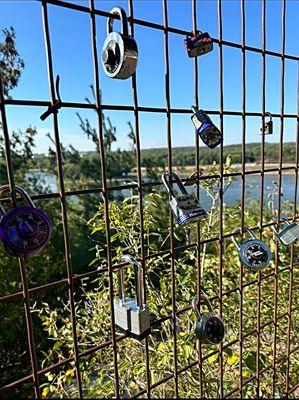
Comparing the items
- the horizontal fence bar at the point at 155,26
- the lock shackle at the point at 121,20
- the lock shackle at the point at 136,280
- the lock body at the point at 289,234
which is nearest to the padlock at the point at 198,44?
the horizontal fence bar at the point at 155,26

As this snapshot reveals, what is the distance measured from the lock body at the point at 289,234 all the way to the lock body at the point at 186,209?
452mm

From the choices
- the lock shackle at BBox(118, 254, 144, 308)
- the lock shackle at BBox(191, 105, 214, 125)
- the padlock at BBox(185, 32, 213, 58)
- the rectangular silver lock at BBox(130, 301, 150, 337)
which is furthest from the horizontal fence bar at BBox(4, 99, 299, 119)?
the rectangular silver lock at BBox(130, 301, 150, 337)

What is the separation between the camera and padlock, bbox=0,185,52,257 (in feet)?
1.74

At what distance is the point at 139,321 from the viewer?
73 cm

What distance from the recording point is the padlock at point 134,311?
2.39ft

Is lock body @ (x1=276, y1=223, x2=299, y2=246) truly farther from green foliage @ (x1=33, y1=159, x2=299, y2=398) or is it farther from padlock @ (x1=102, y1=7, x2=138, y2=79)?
padlock @ (x1=102, y1=7, x2=138, y2=79)

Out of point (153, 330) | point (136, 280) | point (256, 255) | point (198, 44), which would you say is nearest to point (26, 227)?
point (136, 280)

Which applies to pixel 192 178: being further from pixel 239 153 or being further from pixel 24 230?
pixel 24 230

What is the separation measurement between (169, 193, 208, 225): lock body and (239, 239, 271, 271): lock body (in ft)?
0.93

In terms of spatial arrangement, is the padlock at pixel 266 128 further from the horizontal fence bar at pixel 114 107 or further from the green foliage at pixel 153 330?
the green foliage at pixel 153 330

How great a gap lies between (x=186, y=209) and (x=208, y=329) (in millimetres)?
342

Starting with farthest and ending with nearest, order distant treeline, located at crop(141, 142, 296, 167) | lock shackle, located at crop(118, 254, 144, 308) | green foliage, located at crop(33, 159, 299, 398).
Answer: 1. green foliage, located at crop(33, 159, 299, 398)
2. distant treeline, located at crop(141, 142, 296, 167)
3. lock shackle, located at crop(118, 254, 144, 308)

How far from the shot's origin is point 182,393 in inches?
48.6

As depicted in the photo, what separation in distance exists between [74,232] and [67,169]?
4.93ft
